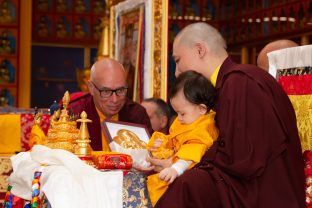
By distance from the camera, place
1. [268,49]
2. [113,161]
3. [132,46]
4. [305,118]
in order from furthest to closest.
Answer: [132,46] < [268,49] < [305,118] < [113,161]

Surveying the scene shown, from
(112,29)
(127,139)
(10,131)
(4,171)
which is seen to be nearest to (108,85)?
(127,139)

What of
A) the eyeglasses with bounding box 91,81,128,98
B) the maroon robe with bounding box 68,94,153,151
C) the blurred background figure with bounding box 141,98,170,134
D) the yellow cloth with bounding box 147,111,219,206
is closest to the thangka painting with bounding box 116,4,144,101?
the blurred background figure with bounding box 141,98,170,134

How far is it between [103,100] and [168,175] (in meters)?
1.28

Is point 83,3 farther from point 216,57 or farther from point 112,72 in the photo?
point 216,57

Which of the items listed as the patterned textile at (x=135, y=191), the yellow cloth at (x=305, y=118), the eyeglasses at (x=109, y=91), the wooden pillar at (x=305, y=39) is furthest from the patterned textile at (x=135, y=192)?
the wooden pillar at (x=305, y=39)

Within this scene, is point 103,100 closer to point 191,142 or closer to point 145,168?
point 145,168

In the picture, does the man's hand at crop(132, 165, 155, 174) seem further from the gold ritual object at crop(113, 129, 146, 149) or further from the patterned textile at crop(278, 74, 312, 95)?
the patterned textile at crop(278, 74, 312, 95)

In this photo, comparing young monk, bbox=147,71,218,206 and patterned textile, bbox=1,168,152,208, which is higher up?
young monk, bbox=147,71,218,206

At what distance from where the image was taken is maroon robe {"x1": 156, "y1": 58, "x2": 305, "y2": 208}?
2.68 metres

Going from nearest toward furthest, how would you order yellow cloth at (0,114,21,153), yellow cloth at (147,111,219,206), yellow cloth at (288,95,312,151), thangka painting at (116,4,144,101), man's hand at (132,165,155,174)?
yellow cloth at (147,111,219,206), man's hand at (132,165,155,174), yellow cloth at (288,95,312,151), yellow cloth at (0,114,21,153), thangka painting at (116,4,144,101)

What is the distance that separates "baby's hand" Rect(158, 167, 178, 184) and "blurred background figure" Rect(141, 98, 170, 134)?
2.30 m

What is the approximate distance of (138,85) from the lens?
20.3 feet

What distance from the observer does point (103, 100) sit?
3.92m

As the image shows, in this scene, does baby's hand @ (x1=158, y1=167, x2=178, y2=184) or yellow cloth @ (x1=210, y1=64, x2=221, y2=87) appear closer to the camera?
baby's hand @ (x1=158, y1=167, x2=178, y2=184)
